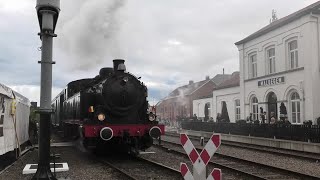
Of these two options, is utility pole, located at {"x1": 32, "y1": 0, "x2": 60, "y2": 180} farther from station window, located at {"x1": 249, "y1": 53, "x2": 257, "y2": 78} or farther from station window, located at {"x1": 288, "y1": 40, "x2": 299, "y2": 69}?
station window, located at {"x1": 249, "y1": 53, "x2": 257, "y2": 78}

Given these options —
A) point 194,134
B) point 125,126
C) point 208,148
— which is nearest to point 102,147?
point 125,126

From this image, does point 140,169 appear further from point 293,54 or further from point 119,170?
point 293,54

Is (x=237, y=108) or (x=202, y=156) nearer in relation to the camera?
(x=202, y=156)

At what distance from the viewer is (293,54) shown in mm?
24750

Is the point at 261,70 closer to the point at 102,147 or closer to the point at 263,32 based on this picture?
the point at 263,32

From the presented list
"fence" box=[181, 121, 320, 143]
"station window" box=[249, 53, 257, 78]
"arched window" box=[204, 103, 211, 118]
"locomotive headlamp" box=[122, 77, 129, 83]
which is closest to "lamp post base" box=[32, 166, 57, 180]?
"locomotive headlamp" box=[122, 77, 129, 83]

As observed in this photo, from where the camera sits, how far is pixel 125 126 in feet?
40.7

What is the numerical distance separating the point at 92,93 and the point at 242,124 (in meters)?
14.2

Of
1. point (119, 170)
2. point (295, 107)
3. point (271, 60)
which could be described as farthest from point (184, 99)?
point (119, 170)

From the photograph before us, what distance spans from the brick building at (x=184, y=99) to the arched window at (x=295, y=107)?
3153 cm

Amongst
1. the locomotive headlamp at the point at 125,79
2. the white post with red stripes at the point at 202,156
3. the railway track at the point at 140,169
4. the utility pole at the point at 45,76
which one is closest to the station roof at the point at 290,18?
the locomotive headlamp at the point at 125,79

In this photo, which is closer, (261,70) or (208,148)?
(208,148)

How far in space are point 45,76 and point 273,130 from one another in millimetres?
16412

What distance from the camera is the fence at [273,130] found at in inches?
733
